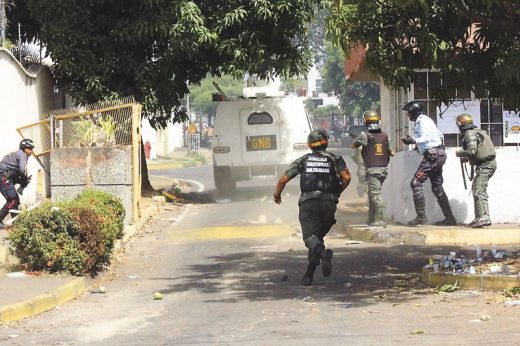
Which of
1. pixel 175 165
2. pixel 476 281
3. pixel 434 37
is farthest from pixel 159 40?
pixel 175 165

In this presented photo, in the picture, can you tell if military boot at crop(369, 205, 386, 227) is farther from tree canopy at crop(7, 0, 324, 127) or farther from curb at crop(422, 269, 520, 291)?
tree canopy at crop(7, 0, 324, 127)

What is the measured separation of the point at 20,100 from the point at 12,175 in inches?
143

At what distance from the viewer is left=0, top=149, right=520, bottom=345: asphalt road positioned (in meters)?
7.85

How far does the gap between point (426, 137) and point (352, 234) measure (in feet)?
6.39

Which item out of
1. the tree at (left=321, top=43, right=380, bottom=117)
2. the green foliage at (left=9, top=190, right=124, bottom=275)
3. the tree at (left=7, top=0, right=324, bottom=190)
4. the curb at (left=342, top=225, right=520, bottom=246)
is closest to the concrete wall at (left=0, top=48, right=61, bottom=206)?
the tree at (left=7, top=0, right=324, bottom=190)

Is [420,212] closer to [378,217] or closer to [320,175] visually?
[378,217]

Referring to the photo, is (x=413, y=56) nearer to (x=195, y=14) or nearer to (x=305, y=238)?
(x=305, y=238)

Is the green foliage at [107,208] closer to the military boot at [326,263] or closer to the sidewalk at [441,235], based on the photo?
the military boot at [326,263]

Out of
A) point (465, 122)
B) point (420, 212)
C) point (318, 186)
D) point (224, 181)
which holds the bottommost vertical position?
point (420, 212)

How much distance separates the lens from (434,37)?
9844mm

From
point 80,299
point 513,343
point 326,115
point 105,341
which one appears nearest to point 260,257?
point 80,299

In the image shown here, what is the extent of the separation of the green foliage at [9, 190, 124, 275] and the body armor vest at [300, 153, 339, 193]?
8.82 ft

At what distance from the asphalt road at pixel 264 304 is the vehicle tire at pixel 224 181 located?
782 centimetres

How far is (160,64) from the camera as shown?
71.5 ft
